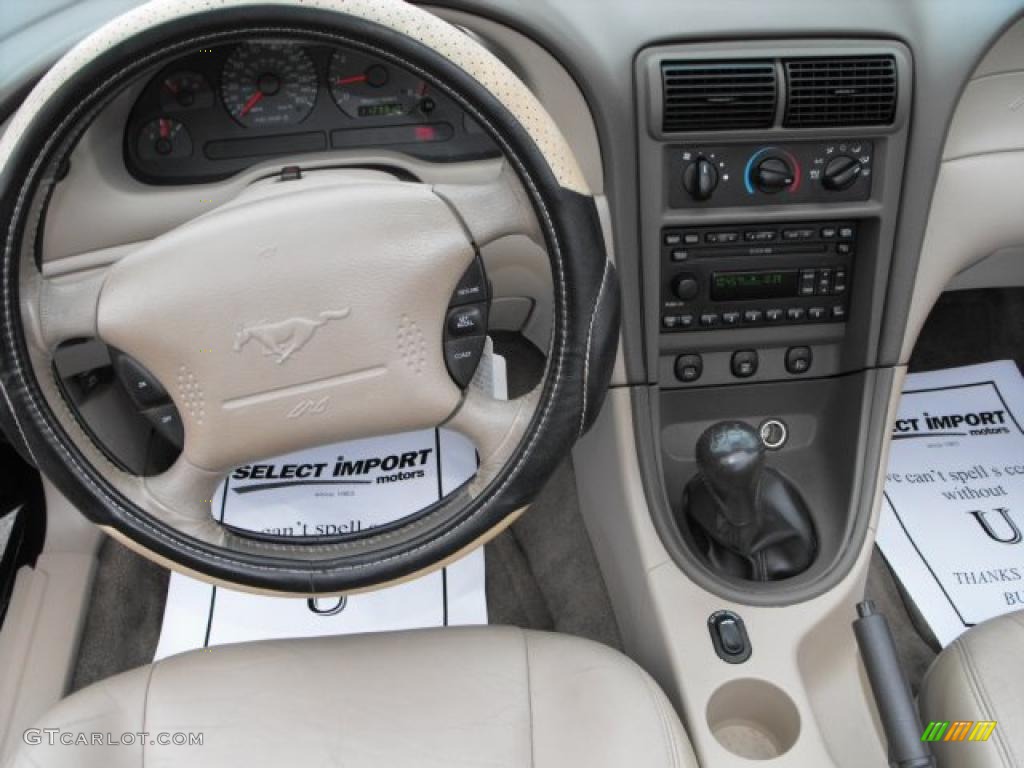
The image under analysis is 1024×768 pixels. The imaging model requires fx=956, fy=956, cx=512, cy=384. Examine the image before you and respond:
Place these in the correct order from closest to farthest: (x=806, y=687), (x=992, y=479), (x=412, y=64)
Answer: (x=412, y=64), (x=806, y=687), (x=992, y=479)

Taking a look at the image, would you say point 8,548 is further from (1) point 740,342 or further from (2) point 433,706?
(1) point 740,342

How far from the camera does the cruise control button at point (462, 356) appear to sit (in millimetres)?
897

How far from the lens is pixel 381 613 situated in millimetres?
1293

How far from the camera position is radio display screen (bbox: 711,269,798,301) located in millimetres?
1179

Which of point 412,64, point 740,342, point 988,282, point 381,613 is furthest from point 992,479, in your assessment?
point 412,64

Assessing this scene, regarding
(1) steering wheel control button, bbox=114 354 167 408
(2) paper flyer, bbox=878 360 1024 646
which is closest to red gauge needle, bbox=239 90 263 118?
(1) steering wheel control button, bbox=114 354 167 408

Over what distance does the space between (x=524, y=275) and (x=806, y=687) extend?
60 centimetres

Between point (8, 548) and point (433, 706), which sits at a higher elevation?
point (433, 706)

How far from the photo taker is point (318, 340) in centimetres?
85

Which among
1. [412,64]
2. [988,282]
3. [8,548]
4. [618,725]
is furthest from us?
[988,282]

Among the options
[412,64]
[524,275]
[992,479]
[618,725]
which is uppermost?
[412,64]

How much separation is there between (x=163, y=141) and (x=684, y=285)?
628 mm

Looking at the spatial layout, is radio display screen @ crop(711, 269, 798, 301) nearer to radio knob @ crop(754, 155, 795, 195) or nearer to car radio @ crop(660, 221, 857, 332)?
car radio @ crop(660, 221, 857, 332)

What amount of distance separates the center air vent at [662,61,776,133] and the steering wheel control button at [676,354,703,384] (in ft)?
1.00
